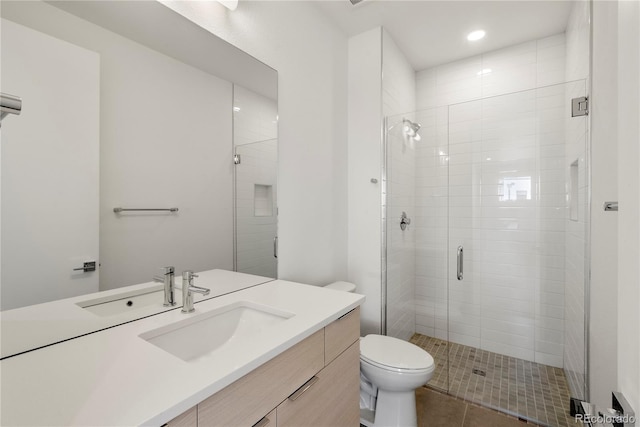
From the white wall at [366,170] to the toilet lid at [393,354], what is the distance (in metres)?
0.41

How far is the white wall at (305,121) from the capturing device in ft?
5.16

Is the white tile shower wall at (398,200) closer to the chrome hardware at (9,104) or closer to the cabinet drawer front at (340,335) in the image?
the cabinet drawer front at (340,335)

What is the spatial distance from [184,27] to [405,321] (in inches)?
99.3

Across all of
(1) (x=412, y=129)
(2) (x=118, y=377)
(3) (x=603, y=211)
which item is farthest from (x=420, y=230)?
(2) (x=118, y=377)

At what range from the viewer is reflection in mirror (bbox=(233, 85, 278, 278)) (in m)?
1.46

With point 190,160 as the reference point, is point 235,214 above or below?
below

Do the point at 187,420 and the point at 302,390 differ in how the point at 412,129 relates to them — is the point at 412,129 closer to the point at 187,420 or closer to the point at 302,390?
the point at 302,390

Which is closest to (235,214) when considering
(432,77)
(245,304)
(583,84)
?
(245,304)

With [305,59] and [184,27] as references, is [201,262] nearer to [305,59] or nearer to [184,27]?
[184,27]

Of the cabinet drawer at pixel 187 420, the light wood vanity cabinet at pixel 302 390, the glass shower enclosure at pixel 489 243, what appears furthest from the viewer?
the glass shower enclosure at pixel 489 243

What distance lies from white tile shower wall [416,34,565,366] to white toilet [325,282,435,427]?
3.12 feet

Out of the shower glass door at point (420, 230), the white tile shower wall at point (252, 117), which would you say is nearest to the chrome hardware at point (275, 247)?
the white tile shower wall at point (252, 117)

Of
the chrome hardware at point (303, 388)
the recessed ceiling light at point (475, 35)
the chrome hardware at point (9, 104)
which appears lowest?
the chrome hardware at point (303, 388)

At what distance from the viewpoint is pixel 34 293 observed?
2.76ft
